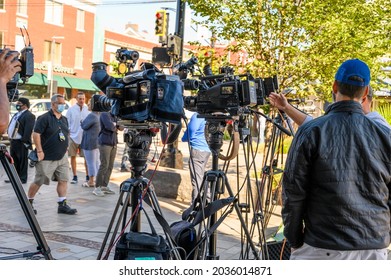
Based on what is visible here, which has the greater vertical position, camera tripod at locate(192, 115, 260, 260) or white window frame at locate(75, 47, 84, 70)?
white window frame at locate(75, 47, 84, 70)

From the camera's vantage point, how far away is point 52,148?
7355mm

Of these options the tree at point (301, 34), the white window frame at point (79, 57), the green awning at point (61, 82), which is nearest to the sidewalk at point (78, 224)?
the tree at point (301, 34)

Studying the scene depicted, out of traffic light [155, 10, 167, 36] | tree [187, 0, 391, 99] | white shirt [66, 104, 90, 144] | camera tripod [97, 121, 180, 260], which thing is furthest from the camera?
traffic light [155, 10, 167, 36]

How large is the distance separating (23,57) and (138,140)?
1045 millimetres

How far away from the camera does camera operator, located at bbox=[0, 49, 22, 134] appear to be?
3.16 meters

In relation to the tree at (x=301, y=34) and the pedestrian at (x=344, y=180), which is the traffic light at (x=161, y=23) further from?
the pedestrian at (x=344, y=180)

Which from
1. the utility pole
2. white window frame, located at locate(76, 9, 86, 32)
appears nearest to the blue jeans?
the utility pole

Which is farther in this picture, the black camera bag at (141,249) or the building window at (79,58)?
the building window at (79,58)

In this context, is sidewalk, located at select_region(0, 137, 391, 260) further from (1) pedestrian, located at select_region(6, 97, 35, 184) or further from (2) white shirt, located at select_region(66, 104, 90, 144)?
(2) white shirt, located at select_region(66, 104, 90, 144)

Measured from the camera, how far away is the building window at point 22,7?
33.5 metres

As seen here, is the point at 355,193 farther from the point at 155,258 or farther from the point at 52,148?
the point at 52,148

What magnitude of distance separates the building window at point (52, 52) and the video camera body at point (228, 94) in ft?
108
